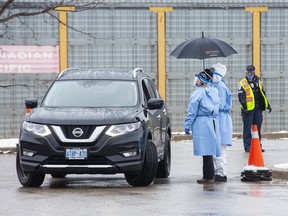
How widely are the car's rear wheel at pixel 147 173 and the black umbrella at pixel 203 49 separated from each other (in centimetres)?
302

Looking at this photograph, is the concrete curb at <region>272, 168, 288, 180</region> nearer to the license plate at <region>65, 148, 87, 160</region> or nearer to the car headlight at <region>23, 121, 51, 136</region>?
the license plate at <region>65, 148, 87, 160</region>

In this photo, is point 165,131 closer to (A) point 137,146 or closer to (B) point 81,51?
(A) point 137,146

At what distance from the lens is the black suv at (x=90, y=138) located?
15.9 m

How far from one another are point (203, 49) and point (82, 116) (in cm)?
363

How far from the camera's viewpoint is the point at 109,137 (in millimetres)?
15859

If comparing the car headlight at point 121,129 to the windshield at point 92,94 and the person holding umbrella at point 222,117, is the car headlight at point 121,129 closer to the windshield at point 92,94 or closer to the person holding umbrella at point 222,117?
the windshield at point 92,94

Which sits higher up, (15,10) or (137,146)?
(15,10)

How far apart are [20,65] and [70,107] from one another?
14.5 meters

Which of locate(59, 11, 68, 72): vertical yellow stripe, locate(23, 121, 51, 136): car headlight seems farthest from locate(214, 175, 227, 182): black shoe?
locate(59, 11, 68, 72): vertical yellow stripe

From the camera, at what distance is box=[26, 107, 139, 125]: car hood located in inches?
628

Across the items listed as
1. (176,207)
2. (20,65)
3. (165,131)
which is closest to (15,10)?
(20,65)

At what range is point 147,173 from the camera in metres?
16.2

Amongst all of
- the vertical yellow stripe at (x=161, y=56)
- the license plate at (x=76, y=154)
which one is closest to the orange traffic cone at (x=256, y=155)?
the license plate at (x=76, y=154)

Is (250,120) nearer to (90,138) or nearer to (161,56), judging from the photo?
(161,56)
